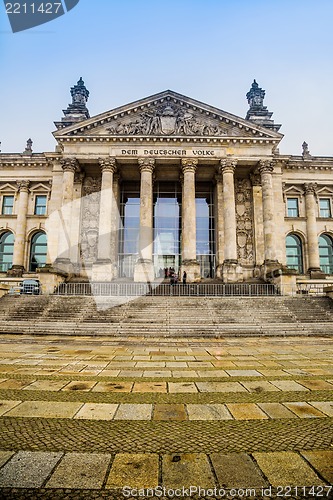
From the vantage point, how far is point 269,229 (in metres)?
27.6

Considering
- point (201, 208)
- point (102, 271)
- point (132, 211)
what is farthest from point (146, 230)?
point (201, 208)

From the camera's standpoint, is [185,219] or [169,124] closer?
[185,219]

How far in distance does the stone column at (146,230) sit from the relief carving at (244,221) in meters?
9.31

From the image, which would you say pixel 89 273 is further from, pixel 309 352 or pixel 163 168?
pixel 309 352

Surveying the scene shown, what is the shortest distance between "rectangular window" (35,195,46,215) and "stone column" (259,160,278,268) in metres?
23.3

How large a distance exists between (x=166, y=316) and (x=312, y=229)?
2422 cm

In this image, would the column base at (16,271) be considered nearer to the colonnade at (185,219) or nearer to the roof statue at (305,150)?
the colonnade at (185,219)

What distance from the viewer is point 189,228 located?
2741 centimetres

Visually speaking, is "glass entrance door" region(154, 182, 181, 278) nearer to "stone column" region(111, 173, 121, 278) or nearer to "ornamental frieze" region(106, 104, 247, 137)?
"stone column" region(111, 173, 121, 278)

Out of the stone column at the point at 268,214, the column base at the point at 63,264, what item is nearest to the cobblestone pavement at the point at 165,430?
the column base at the point at 63,264

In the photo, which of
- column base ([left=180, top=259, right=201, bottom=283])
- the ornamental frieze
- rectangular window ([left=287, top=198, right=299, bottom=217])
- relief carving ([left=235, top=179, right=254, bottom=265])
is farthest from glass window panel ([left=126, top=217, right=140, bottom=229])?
rectangular window ([left=287, top=198, right=299, bottom=217])

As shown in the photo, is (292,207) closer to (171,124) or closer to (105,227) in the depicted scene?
(171,124)

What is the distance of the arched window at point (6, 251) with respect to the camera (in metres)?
35.2

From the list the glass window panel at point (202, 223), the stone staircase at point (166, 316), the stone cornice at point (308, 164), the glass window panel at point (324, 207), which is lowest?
the stone staircase at point (166, 316)
